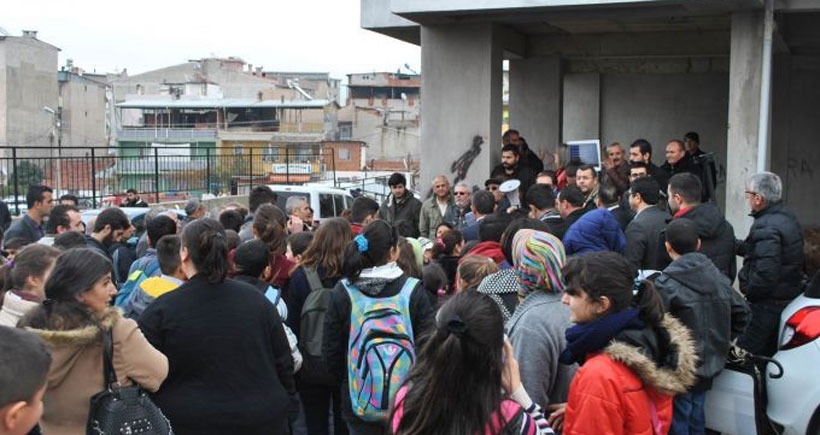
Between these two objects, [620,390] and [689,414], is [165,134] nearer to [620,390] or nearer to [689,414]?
[689,414]

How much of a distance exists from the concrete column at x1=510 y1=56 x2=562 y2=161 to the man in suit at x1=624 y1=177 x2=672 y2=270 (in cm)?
911

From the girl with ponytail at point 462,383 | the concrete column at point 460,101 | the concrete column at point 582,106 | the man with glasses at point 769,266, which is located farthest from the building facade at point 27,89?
the girl with ponytail at point 462,383

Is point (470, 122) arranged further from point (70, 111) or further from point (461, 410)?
point (70, 111)

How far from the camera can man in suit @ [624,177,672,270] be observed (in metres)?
7.06

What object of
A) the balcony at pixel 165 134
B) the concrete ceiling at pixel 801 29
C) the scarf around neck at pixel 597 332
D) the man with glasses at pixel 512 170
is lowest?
the scarf around neck at pixel 597 332

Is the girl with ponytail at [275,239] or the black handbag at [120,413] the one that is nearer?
the black handbag at [120,413]

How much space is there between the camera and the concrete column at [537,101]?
16.3 meters

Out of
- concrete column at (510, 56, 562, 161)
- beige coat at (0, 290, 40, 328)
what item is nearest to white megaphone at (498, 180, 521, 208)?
concrete column at (510, 56, 562, 161)

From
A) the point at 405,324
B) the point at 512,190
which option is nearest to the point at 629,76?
the point at 512,190

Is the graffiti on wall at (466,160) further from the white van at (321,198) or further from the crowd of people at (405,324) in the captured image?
the crowd of people at (405,324)

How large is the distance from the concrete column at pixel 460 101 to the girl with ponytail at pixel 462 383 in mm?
9553

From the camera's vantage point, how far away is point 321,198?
1727 centimetres

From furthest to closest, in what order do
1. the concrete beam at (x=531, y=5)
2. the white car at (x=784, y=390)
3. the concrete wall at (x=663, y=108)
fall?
the concrete wall at (x=663, y=108)
the concrete beam at (x=531, y=5)
the white car at (x=784, y=390)

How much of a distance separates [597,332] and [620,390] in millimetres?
259
